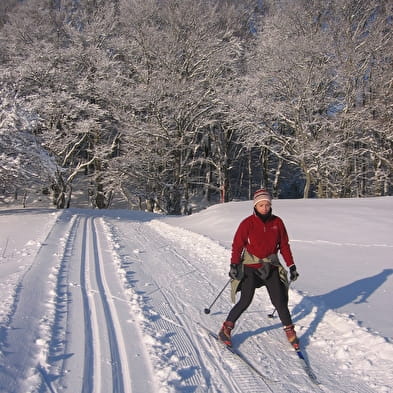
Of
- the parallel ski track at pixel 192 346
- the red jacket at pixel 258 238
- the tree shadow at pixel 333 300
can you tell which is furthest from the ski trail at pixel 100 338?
the tree shadow at pixel 333 300

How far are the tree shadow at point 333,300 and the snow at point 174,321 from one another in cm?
2

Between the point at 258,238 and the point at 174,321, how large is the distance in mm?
1622

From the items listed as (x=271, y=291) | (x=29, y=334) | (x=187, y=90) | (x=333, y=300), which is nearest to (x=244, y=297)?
(x=271, y=291)

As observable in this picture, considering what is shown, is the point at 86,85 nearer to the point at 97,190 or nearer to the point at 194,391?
the point at 97,190

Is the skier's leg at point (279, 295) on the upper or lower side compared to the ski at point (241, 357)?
upper

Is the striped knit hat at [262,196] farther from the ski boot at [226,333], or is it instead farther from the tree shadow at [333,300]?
the tree shadow at [333,300]

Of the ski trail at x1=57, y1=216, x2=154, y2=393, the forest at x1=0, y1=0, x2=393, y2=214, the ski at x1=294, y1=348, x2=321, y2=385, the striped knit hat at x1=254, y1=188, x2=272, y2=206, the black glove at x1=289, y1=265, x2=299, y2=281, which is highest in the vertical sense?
the forest at x1=0, y1=0, x2=393, y2=214

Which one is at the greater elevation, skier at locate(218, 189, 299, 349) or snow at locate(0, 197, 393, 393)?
skier at locate(218, 189, 299, 349)

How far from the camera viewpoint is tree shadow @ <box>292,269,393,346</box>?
4.90 meters

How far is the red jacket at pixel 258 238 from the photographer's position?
4137 mm

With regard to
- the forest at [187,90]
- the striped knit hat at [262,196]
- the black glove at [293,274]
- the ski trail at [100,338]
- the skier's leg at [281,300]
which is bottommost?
the ski trail at [100,338]

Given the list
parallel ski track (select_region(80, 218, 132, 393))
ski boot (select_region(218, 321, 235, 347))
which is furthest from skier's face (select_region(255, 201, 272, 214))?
parallel ski track (select_region(80, 218, 132, 393))

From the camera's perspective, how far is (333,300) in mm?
5508

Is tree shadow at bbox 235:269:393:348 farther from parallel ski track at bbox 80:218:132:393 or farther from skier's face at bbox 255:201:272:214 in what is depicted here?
skier's face at bbox 255:201:272:214
